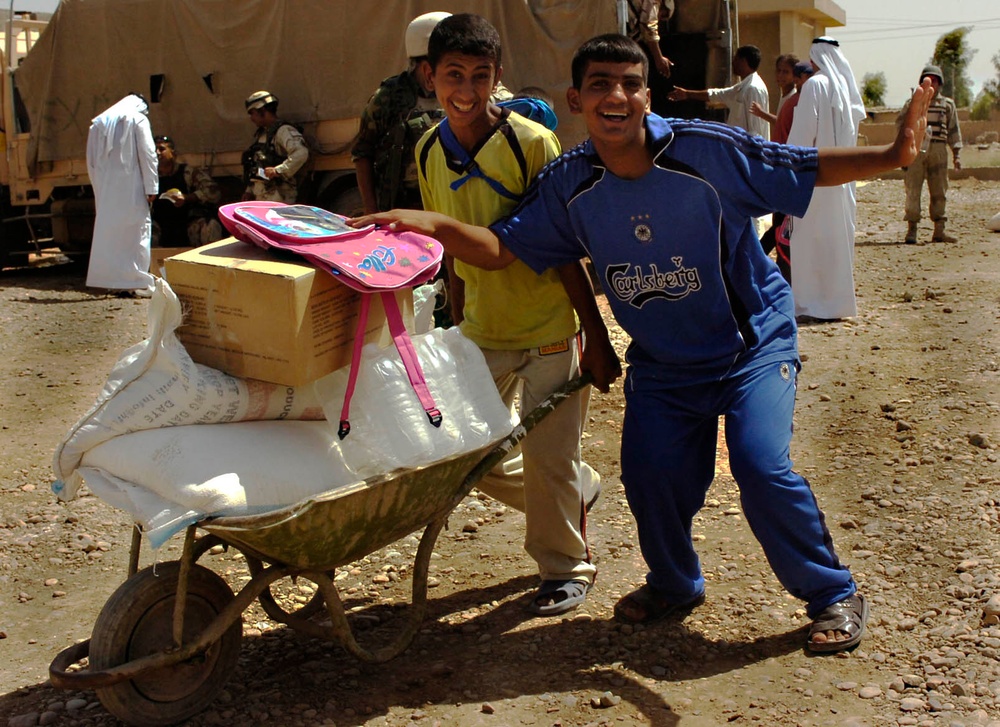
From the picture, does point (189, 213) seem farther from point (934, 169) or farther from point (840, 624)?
point (840, 624)

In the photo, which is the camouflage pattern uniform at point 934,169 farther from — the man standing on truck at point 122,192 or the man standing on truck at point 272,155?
the man standing on truck at point 122,192

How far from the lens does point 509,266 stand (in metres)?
3.42

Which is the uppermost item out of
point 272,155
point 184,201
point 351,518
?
point 272,155

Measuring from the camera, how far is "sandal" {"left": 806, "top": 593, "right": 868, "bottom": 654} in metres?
3.15

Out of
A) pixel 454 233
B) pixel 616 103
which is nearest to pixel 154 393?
pixel 454 233

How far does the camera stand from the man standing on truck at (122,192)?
9688mm

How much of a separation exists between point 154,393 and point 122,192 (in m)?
7.70

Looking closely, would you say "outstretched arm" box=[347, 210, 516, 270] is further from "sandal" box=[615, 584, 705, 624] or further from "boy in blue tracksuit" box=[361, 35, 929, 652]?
"sandal" box=[615, 584, 705, 624]

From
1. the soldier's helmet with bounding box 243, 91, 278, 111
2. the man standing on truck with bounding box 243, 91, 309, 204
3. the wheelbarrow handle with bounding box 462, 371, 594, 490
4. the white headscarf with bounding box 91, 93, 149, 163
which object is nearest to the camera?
the wheelbarrow handle with bounding box 462, 371, 594, 490

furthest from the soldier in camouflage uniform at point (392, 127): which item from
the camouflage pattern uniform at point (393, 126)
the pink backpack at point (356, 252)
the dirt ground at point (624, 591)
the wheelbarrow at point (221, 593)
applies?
the wheelbarrow at point (221, 593)

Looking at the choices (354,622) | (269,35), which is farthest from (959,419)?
(269,35)

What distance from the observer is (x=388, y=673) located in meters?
3.26

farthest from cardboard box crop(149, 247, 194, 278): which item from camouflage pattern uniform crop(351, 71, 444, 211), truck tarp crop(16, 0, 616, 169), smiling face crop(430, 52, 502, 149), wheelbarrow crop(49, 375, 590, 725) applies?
wheelbarrow crop(49, 375, 590, 725)

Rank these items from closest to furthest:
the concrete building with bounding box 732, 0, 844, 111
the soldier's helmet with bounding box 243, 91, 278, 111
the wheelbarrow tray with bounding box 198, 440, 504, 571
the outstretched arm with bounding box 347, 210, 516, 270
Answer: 1. the wheelbarrow tray with bounding box 198, 440, 504, 571
2. the outstretched arm with bounding box 347, 210, 516, 270
3. the soldier's helmet with bounding box 243, 91, 278, 111
4. the concrete building with bounding box 732, 0, 844, 111
